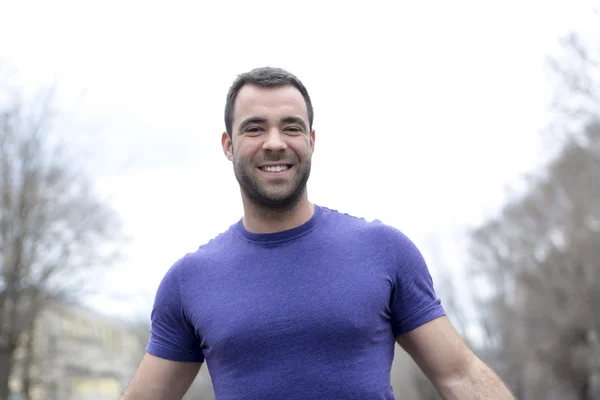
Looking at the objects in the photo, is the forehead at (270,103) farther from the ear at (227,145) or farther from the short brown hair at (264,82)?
the ear at (227,145)

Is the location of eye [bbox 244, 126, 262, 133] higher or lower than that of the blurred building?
higher

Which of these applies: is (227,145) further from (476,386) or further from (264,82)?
(476,386)

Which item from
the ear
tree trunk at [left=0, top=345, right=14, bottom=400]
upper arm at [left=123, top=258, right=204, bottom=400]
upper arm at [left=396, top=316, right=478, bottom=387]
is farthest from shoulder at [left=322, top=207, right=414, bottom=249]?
tree trunk at [left=0, top=345, right=14, bottom=400]

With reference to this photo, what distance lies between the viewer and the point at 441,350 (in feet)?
9.95

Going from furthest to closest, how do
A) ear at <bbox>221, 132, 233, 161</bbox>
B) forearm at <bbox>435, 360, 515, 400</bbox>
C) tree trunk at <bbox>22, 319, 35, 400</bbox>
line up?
tree trunk at <bbox>22, 319, 35, 400</bbox>, ear at <bbox>221, 132, 233, 161</bbox>, forearm at <bbox>435, 360, 515, 400</bbox>

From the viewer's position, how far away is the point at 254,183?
3.19 metres

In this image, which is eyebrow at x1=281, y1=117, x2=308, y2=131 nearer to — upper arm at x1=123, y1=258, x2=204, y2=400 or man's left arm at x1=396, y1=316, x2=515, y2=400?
upper arm at x1=123, y1=258, x2=204, y2=400

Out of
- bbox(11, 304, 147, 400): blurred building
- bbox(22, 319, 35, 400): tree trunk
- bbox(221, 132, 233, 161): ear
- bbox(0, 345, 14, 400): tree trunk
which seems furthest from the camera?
bbox(11, 304, 147, 400): blurred building

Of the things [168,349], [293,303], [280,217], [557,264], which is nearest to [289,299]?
[293,303]

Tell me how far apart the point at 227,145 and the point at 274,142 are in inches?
16.4

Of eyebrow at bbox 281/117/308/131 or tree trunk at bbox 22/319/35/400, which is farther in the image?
tree trunk at bbox 22/319/35/400

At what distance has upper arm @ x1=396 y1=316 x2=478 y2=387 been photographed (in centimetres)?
302

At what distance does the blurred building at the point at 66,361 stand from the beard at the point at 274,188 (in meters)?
11.8

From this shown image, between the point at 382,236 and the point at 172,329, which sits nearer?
the point at 382,236
